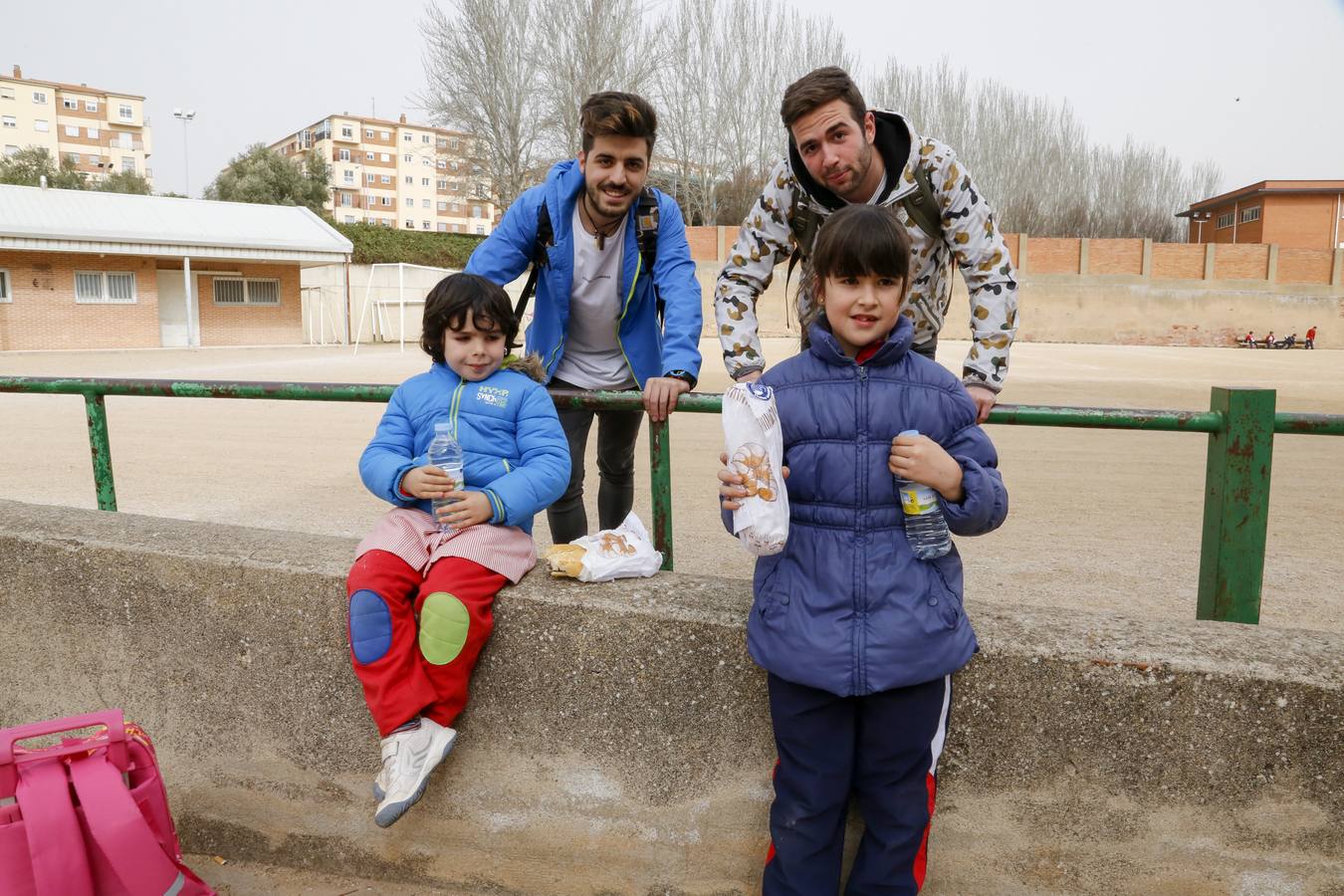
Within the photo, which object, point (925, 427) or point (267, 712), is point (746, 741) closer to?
point (925, 427)

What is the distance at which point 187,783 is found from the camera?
7.76 ft

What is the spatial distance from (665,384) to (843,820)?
104 cm

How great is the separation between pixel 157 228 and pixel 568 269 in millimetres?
28237

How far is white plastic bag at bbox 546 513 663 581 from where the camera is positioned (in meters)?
2.14

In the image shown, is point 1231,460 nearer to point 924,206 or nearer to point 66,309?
point 924,206

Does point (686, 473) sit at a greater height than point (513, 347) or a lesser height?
lesser

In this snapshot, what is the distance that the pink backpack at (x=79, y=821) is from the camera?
1786 mm

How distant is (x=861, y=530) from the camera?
176 cm

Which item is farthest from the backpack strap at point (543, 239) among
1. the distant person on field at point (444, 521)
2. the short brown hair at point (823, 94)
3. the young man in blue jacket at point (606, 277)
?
the short brown hair at point (823, 94)


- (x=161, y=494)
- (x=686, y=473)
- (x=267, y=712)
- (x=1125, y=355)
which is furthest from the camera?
(x=1125, y=355)

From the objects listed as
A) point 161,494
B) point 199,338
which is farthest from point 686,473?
point 199,338

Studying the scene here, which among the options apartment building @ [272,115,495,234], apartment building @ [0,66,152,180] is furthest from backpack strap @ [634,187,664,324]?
apartment building @ [272,115,495,234]

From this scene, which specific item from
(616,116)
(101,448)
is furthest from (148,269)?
(616,116)

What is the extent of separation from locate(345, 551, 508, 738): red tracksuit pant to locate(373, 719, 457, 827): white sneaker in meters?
0.03
